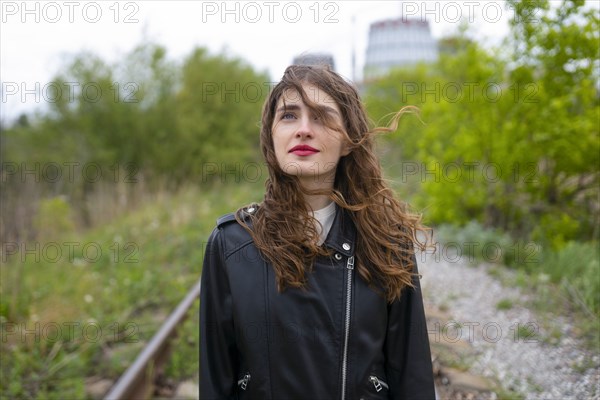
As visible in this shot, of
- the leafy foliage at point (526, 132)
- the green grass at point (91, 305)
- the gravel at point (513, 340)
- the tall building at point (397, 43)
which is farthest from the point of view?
the tall building at point (397, 43)

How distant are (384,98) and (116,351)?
44.9 ft

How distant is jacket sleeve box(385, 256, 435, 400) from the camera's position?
169 centimetres

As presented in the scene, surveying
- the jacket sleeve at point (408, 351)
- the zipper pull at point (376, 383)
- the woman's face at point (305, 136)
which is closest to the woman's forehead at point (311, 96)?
the woman's face at point (305, 136)

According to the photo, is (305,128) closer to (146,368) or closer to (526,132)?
(146,368)

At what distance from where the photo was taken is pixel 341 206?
5.70ft

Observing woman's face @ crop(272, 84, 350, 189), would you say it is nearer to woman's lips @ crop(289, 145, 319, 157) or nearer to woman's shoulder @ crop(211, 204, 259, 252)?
woman's lips @ crop(289, 145, 319, 157)

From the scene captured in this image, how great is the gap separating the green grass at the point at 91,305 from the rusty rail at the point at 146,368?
0.11 metres

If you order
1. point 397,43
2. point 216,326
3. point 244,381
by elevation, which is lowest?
point 244,381

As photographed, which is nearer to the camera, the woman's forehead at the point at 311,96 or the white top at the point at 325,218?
the woman's forehead at the point at 311,96

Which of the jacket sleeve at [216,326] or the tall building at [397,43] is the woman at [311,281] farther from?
the tall building at [397,43]

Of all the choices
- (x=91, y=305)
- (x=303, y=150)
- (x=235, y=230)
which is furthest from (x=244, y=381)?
(x=91, y=305)

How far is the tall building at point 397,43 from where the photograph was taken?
1261 inches

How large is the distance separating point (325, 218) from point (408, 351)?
22.7 inches

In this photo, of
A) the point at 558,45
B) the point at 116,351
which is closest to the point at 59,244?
the point at 116,351
